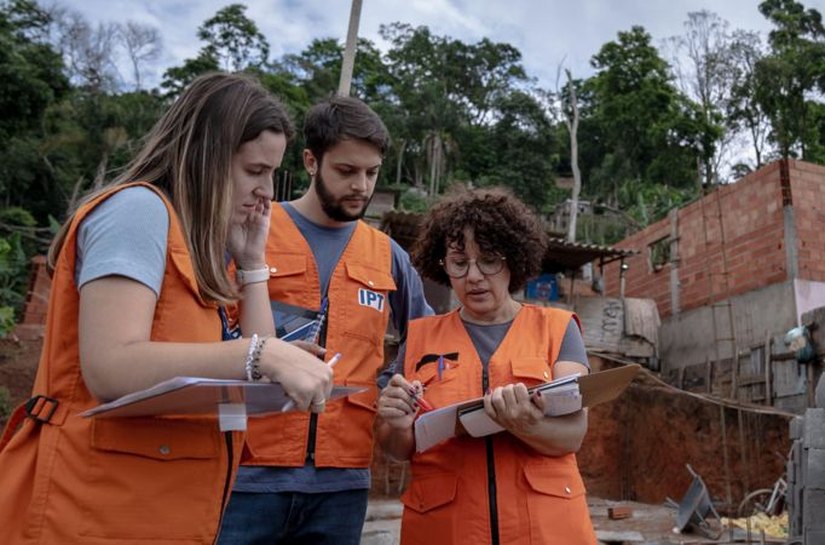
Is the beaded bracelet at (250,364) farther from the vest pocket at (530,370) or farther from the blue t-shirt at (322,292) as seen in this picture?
the vest pocket at (530,370)

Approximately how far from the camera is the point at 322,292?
2.27m

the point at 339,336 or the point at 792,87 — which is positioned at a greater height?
the point at 792,87

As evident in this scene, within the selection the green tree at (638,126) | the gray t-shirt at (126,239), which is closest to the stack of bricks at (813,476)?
the gray t-shirt at (126,239)

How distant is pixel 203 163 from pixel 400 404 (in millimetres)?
866

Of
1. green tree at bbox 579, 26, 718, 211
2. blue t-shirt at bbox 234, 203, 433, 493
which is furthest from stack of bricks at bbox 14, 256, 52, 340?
green tree at bbox 579, 26, 718, 211

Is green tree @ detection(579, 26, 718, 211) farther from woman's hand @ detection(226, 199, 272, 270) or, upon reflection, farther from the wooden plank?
woman's hand @ detection(226, 199, 272, 270)

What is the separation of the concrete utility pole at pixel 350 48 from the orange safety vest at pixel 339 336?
591cm

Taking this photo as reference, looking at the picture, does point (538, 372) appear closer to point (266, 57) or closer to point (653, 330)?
point (653, 330)

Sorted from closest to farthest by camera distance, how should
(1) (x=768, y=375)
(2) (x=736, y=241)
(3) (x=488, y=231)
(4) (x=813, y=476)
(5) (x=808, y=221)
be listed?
(3) (x=488, y=231) < (4) (x=813, y=476) < (1) (x=768, y=375) < (5) (x=808, y=221) < (2) (x=736, y=241)

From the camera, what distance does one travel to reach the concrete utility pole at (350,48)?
8.46 m

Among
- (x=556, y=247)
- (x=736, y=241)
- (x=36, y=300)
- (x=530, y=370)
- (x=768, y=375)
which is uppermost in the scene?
(x=556, y=247)

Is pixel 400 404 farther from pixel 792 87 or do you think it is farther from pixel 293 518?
pixel 792 87

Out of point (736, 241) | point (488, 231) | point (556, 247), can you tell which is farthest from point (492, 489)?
point (556, 247)

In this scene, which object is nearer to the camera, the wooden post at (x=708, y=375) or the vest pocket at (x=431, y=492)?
the vest pocket at (x=431, y=492)
